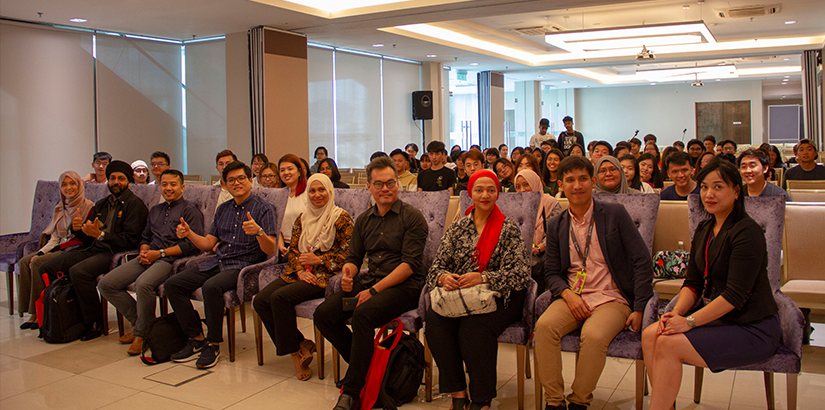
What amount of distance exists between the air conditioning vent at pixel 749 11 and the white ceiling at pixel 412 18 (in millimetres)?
112

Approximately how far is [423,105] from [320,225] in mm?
11030

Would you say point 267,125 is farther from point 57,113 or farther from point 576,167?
point 576,167

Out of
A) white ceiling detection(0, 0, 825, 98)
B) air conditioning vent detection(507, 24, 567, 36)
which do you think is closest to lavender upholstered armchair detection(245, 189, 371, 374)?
white ceiling detection(0, 0, 825, 98)

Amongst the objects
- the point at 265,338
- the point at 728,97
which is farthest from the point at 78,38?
the point at 728,97

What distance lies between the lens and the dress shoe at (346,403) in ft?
10.1

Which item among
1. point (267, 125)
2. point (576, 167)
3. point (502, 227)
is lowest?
point (502, 227)

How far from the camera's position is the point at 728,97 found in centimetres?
2316

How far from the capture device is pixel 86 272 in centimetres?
456

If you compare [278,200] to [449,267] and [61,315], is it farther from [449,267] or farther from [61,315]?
[61,315]

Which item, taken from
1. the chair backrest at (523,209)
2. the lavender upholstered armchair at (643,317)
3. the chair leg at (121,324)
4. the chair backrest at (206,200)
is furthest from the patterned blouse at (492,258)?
the chair leg at (121,324)

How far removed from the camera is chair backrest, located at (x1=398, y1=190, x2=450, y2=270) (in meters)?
3.63

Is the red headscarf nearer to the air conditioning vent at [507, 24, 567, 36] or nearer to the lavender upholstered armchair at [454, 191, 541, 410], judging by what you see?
the lavender upholstered armchair at [454, 191, 541, 410]

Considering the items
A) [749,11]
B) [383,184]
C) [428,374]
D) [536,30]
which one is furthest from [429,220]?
[536,30]

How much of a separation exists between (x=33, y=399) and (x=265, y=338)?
152 centimetres
